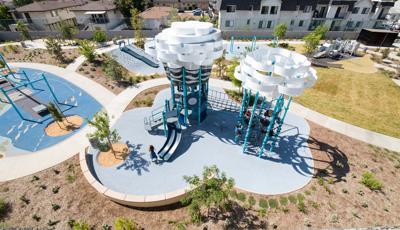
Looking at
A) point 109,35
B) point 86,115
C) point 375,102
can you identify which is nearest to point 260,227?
point 86,115

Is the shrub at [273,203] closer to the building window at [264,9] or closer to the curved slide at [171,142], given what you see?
the curved slide at [171,142]

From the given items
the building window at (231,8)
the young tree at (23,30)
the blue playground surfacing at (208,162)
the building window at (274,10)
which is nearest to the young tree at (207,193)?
the blue playground surfacing at (208,162)

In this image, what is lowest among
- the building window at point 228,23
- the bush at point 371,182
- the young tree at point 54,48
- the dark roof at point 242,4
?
the bush at point 371,182

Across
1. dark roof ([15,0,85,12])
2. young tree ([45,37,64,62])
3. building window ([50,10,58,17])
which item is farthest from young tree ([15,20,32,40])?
young tree ([45,37,64,62])

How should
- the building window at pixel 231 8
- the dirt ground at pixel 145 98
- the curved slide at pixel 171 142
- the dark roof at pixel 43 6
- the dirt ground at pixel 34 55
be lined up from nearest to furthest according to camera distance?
1. the curved slide at pixel 171 142
2. the dirt ground at pixel 145 98
3. the dirt ground at pixel 34 55
4. the building window at pixel 231 8
5. the dark roof at pixel 43 6

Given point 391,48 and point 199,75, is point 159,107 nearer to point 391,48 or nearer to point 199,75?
point 199,75
